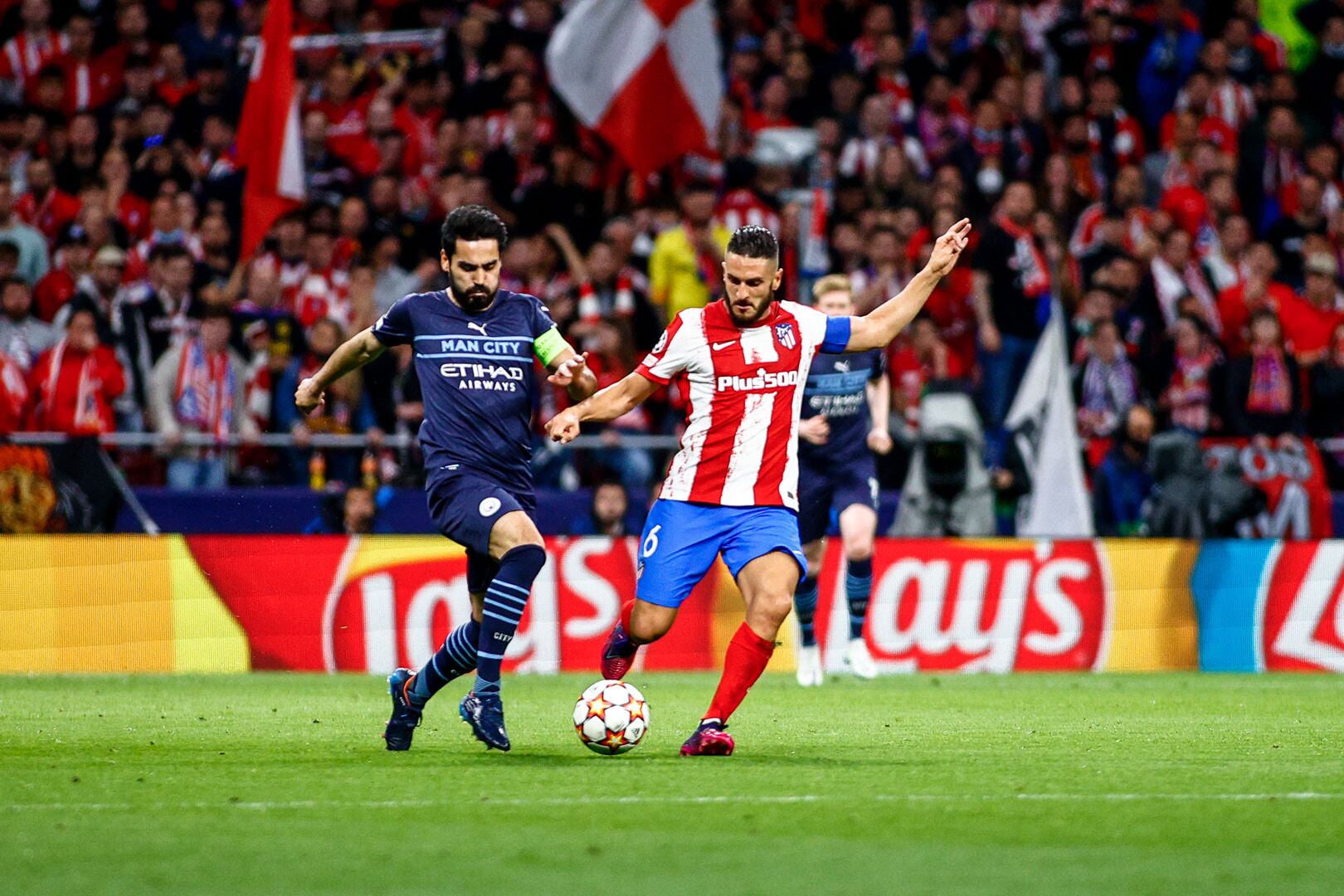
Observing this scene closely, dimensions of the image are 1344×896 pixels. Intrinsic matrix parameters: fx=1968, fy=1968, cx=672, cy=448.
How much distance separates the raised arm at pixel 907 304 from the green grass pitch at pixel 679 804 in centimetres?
178

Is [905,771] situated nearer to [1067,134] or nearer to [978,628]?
[978,628]

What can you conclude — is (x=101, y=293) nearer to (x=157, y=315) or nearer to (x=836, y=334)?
(x=157, y=315)

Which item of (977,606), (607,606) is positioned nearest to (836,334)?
(607,606)

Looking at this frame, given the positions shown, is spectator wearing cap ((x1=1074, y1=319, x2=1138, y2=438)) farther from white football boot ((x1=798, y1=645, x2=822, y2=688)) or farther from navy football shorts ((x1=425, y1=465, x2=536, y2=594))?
navy football shorts ((x1=425, y1=465, x2=536, y2=594))

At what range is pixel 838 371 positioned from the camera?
43.4 ft

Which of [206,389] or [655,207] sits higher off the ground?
[655,207]

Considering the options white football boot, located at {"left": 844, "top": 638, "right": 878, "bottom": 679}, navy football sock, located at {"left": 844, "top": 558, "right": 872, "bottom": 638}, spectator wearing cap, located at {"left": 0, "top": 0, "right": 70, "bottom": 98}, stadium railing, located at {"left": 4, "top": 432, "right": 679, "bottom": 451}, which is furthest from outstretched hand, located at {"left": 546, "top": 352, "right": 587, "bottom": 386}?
spectator wearing cap, located at {"left": 0, "top": 0, "right": 70, "bottom": 98}

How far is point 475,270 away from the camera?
8.46 meters

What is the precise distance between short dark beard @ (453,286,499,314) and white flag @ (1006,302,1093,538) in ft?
29.0

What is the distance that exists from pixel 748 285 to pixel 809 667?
5825 mm

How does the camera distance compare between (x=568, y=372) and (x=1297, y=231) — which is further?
(x=1297, y=231)

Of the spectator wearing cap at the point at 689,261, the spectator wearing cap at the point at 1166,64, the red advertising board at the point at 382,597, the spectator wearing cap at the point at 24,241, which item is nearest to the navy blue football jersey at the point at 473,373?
the red advertising board at the point at 382,597

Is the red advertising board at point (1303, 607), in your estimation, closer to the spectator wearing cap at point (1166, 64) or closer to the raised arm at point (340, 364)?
the spectator wearing cap at point (1166, 64)

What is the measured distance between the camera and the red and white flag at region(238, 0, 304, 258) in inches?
677
